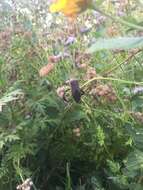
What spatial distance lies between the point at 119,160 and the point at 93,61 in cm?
38

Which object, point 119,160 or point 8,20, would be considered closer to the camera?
point 119,160

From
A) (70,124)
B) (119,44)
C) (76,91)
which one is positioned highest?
(119,44)

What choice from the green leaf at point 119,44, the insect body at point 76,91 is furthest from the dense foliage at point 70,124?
the green leaf at point 119,44

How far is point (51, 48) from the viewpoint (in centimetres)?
169

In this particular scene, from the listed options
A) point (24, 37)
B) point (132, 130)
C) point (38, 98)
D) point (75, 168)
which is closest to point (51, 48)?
point (24, 37)

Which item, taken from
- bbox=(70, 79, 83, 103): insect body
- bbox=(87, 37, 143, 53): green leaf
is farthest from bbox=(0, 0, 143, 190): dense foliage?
bbox=(87, 37, 143, 53): green leaf

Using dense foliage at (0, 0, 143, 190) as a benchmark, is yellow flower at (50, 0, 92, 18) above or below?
above

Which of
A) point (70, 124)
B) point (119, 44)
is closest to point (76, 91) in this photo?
point (70, 124)

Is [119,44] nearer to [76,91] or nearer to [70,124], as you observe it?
[76,91]

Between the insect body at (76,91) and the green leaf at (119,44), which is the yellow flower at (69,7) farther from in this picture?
the insect body at (76,91)

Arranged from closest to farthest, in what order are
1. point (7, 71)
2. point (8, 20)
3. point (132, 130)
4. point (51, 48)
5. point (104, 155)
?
point (132, 130), point (104, 155), point (7, 71), point (51, 48), point (8, 20)

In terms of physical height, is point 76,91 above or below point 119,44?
below

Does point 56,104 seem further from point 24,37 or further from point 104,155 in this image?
point 24,37

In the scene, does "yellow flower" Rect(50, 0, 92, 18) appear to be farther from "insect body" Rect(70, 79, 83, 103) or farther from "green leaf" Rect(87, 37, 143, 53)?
"insect body" Rect(70, 79, 83, 103)
